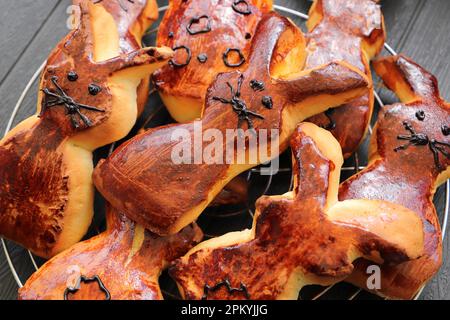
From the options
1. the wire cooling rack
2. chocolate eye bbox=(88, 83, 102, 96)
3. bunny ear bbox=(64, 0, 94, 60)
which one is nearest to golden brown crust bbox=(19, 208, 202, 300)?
the wire cooling rack

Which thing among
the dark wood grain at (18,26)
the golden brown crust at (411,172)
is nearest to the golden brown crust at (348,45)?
the golden brown crust at (411,172)

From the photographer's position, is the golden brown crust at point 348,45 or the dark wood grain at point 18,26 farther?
the dark wood grain at point 18,26

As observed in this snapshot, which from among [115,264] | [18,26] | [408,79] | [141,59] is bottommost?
[115,264]

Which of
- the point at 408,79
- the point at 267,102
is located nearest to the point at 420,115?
the point at 408,79

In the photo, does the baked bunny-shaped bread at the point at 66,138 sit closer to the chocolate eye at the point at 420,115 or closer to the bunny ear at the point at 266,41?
the bunny ear at the point at 266,41

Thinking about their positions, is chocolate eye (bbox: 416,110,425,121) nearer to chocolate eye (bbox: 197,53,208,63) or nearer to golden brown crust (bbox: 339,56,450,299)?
golden brown crust (bbox: 339,56,450,299)

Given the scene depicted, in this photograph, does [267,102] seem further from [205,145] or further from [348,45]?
[348,45]
